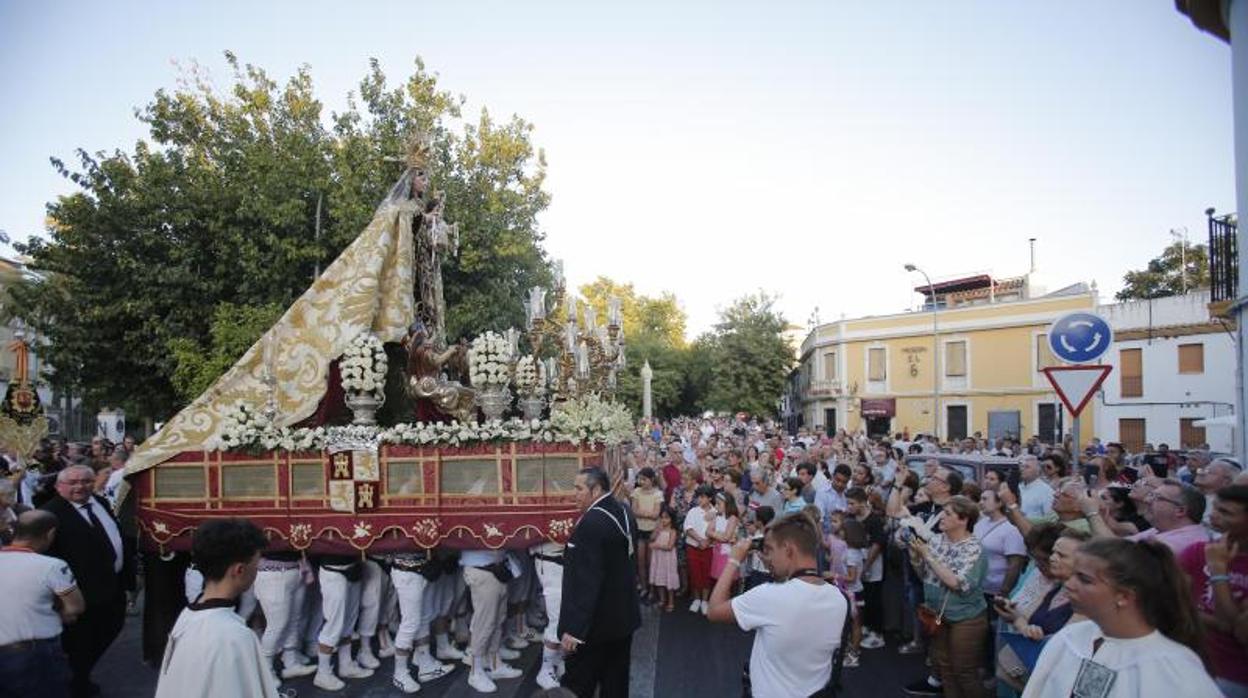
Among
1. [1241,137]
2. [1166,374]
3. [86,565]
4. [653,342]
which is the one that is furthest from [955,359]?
[86,565]

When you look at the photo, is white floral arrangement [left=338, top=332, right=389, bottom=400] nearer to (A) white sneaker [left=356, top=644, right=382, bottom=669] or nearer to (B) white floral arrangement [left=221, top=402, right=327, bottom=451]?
(B) white floral arrangement [left=221, top=402, right=327, bottom=451]

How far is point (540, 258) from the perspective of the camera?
70.0ft

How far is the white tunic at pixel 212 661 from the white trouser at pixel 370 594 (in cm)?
509

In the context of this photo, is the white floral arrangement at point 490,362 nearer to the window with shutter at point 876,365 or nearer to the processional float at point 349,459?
the processional float at point 349,459

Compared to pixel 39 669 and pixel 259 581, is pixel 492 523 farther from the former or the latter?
pixel 39 669

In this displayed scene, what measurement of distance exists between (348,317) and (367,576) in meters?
2.70

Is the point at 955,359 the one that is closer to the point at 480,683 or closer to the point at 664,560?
the point at 664,560

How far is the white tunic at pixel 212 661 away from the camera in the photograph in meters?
2.96

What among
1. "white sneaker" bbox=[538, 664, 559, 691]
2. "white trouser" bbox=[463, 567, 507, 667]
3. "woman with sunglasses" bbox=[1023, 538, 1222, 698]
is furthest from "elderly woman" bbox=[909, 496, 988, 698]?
"white trouser" bbox=[463, 567, 507, 667]

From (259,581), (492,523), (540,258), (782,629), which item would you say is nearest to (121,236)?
(540,258)

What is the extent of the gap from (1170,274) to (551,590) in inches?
1813

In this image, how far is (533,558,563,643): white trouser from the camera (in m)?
7.44

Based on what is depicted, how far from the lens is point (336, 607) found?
762 centimetres

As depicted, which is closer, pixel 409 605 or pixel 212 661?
pixel 212 661
